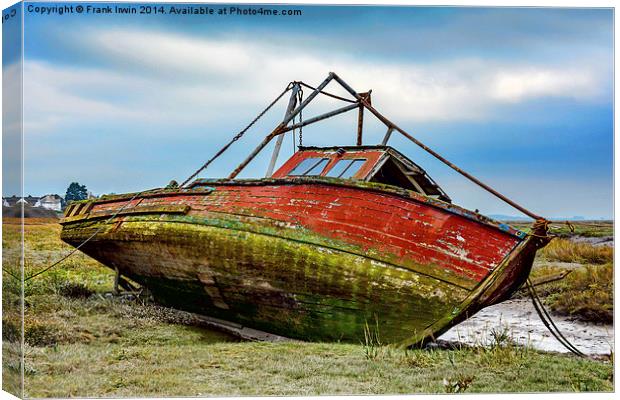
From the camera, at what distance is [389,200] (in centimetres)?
959

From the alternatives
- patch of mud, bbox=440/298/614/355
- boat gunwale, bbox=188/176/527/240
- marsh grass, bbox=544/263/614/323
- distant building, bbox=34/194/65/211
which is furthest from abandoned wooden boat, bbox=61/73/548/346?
marsh grass, bbox=544/263/614/323

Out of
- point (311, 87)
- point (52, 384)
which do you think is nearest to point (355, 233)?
point (311, 87)

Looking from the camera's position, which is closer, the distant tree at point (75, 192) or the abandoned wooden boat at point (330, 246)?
the abandoned wooden boat at point (330, 246)

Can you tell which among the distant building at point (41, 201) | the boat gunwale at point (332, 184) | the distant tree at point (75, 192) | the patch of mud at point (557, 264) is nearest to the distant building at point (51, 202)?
the distant building at point (41, 201)

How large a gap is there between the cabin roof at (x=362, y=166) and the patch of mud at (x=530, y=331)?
212cm

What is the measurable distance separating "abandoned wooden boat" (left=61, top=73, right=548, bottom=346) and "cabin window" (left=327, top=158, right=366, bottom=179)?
0.07 ft

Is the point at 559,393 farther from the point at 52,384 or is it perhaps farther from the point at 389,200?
the point at 52,384

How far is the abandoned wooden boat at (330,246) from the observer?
9.37m

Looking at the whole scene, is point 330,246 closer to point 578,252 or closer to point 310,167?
point 310,167

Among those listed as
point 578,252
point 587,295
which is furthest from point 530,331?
point 578,252

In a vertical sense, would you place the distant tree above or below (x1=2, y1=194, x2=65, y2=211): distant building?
above

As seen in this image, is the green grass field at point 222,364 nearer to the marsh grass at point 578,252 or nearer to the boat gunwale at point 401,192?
the marsh grass at point 578,252

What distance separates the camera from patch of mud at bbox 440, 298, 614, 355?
1034 cm

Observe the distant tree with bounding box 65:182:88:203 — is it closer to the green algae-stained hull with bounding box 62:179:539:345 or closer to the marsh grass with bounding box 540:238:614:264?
the green algae-stained hull with bounding box 62:179:539:345
